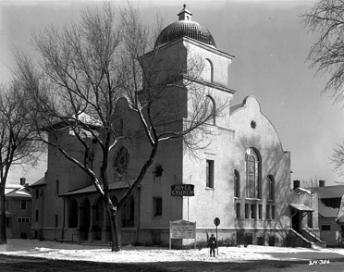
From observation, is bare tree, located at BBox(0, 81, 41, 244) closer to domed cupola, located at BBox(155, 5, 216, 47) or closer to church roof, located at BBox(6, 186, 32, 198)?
domed cupola, located at BBox(155, 5, 216, 47)

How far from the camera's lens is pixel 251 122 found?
45.4m

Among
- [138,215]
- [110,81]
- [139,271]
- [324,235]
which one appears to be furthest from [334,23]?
[324,235]

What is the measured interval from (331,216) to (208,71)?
29363 millimetres

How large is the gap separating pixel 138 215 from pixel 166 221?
3690mm

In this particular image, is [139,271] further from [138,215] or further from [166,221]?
[138,215]

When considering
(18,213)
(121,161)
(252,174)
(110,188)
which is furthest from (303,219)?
(18,213)

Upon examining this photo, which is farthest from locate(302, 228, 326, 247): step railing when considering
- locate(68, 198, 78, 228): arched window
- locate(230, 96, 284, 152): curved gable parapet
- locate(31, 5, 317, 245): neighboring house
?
locate(68, 198, 78, 228): arched window

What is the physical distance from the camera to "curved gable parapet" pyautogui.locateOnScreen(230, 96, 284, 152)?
145 feet

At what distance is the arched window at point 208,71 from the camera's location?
41.1 metres

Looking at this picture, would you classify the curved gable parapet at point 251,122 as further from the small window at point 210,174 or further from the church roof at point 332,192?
the church roof at point 332,192

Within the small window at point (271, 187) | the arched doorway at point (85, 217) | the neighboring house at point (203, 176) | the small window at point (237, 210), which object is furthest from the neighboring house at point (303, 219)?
the arched doorway at point (85, 217)

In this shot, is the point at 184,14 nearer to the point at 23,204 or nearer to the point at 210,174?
the point at 210,174

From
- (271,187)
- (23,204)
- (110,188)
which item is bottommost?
(23,204)

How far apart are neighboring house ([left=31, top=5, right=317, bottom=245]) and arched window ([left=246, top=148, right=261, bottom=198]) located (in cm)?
9
